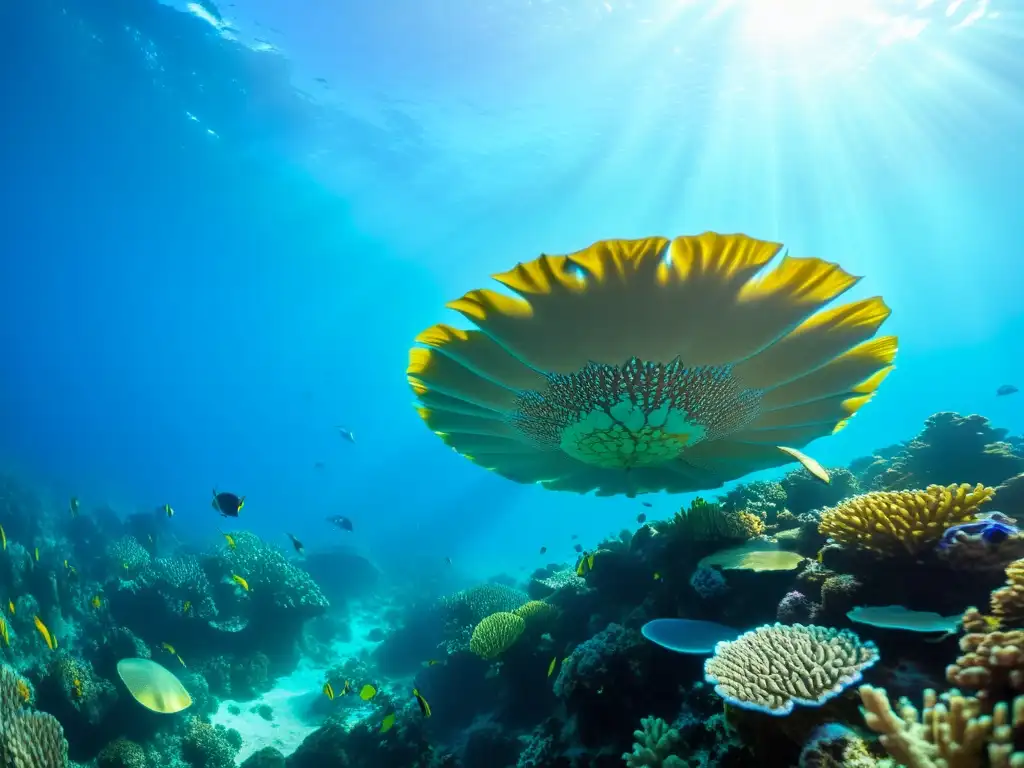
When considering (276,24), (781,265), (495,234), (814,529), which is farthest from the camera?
(495,234)

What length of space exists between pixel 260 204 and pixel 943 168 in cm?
4645

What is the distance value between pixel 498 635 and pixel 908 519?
5.81 m

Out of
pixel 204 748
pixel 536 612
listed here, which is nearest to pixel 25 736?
pixel 204 748

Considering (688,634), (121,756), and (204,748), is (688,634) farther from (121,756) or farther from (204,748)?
(204,748)

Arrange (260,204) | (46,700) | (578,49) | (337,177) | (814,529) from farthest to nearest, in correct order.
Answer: (260,204)
(337,177)
(578,49)
(46,700)
(814,529)

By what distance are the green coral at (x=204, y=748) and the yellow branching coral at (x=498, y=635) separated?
5.86 metres

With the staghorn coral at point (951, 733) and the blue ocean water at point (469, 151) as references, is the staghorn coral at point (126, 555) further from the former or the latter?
the staghorn coral at point (951, 733)

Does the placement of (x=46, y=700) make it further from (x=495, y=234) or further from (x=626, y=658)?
Result: (x=495, y=234)

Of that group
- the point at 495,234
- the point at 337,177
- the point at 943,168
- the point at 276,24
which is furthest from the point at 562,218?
the point at 943,168

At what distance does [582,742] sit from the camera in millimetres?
5066

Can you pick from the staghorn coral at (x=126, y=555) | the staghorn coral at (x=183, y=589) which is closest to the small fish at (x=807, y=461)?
the staghorn coral at (x=183, y=589)

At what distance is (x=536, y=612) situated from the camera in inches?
311

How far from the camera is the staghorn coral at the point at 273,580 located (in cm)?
1350

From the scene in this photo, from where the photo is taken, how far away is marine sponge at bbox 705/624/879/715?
8.75 feet
